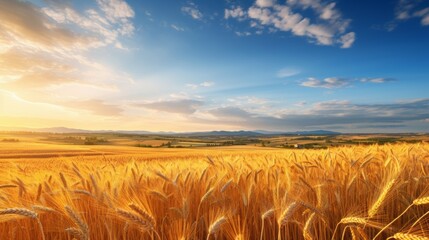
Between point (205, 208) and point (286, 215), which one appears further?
point (205, 208)

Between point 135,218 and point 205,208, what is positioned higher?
point 135,218

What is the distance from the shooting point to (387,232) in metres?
2.82

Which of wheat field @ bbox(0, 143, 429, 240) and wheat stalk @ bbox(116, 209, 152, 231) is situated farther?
wheat field @ bbox(0, 143, 429, 240)

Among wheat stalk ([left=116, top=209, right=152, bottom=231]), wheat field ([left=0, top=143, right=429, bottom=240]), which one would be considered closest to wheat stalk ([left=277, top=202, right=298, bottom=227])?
wheat field ([left=0, top=143, right=429, bottom=240])

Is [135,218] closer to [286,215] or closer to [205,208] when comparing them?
[205,208]

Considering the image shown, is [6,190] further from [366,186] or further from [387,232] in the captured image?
[366,186]

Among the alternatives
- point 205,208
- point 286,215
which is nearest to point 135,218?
point 205,208

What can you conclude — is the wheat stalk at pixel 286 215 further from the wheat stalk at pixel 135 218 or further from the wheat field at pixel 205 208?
the wheat stalk at pixel 135 218

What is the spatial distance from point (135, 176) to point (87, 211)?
0.65 m

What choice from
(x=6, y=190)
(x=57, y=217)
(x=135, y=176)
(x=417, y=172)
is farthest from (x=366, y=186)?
(x=6, y=190)

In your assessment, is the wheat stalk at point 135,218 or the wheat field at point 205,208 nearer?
the wheat stalk at point 135,218

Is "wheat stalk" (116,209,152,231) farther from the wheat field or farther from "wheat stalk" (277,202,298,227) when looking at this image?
"wheat stalk" (277,202,298,227)

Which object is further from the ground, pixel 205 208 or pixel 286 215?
pixel 286 215

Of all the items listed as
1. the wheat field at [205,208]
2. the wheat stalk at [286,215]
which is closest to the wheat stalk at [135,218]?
the wheat field at [205,208]
